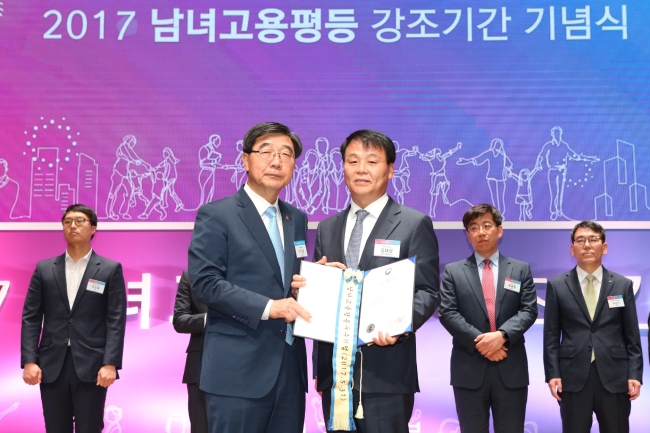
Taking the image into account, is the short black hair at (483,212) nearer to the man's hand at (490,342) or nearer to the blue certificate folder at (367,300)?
the man's hand at (490,342)

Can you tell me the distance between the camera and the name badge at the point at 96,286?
4.29 m

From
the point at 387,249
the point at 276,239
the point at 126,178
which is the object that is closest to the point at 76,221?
the point at 126,178

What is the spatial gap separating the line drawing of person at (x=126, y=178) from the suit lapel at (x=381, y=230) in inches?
114

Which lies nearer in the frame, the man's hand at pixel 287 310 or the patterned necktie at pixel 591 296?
the man's hand at pixel 287 310

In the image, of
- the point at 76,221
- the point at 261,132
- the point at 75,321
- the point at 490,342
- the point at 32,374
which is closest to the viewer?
the point at 261,132

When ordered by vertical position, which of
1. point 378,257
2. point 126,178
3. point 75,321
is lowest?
point 75,321

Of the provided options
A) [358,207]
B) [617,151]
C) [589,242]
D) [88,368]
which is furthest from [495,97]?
[88,368]

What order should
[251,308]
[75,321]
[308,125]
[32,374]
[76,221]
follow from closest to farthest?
[251,308] → [32,374] → [75,321] → [76,221] → [308,125]

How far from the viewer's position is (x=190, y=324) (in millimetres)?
4195

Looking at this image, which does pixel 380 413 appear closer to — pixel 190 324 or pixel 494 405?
pixel 494 405

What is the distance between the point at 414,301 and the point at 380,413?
44 cm

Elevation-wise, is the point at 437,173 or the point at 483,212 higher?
the point at 437,173

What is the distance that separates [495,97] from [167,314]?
3011 millimetres

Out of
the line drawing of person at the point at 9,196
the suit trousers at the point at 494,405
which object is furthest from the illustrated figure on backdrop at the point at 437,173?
the line drawing of person at the point at 9,196
